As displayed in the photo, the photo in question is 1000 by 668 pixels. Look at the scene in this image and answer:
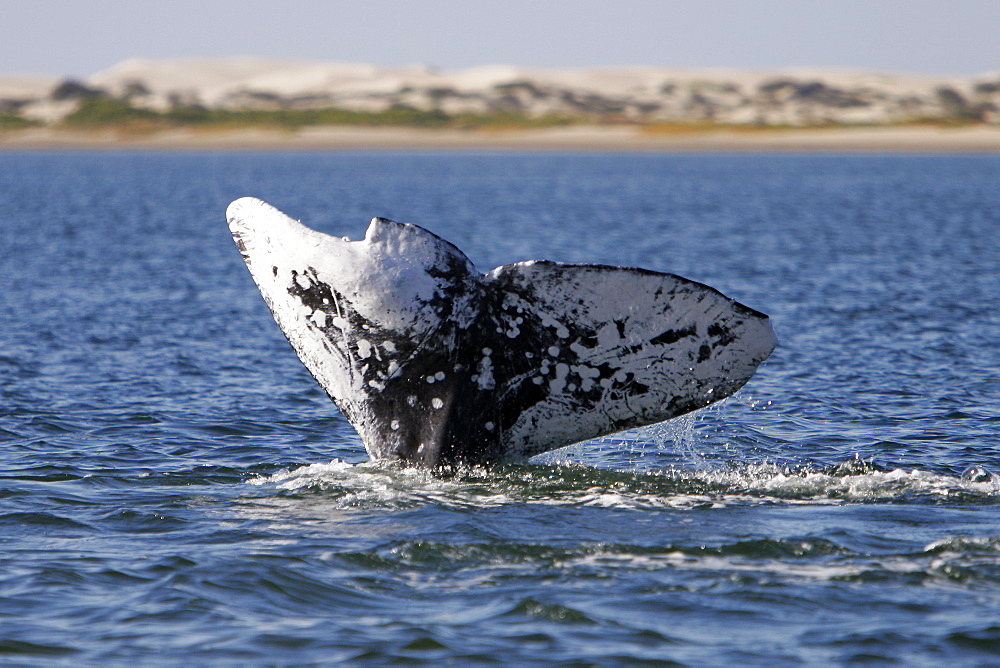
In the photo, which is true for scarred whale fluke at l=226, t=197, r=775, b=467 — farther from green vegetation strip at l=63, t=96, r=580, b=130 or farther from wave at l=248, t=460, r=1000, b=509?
green vegetation strip at l=63, t=96, r=580, b=130

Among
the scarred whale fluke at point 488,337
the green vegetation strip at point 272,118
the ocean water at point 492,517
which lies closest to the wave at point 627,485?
the ocean water at point 492,517

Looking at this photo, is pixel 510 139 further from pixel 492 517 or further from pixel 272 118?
pixel 492 517

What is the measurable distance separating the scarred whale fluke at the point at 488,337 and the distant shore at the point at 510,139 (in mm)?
138716

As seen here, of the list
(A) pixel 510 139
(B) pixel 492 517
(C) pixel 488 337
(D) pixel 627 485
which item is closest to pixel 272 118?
(A) pixel 510 139

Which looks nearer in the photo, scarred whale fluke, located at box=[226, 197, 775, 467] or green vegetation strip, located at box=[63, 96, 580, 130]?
scarred whale fluke, located at box=[226, 197, 775, 467]

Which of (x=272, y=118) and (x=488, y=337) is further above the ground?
(x=272, y=118)

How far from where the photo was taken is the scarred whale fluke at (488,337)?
22.5 feet

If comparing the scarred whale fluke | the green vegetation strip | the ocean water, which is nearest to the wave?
the ocean water

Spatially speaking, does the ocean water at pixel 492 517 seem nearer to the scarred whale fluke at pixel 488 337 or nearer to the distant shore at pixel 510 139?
the scarred whale fluke at pixel 488 337

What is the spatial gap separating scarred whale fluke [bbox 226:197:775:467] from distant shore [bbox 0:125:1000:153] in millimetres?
138716

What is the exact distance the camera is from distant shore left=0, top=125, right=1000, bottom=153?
144375 millimetres

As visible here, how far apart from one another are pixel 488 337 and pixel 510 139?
156 m

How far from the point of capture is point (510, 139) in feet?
530

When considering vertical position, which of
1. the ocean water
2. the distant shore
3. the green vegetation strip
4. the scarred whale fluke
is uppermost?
the green vegetation strip
